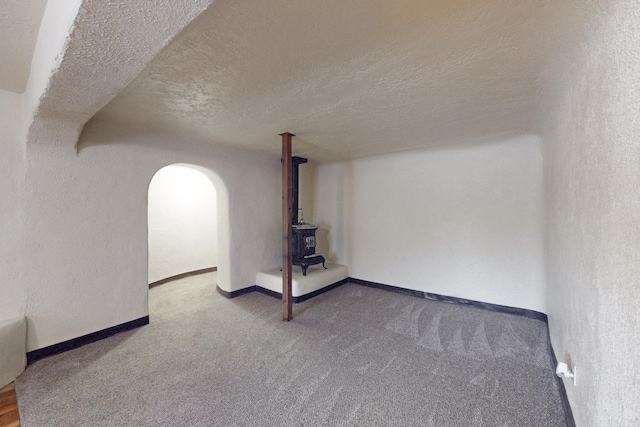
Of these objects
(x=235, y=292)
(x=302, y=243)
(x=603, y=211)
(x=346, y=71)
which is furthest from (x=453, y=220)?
(x=235, y=292)

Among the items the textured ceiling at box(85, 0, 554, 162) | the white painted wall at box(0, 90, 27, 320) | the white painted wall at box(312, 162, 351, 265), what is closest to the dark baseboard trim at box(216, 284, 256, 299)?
the white painted wall at box(312, 162, 351, 265)

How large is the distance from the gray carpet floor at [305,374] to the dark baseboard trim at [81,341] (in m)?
0.07

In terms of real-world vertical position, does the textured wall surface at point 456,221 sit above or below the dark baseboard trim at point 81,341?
above

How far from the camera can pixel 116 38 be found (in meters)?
1.06

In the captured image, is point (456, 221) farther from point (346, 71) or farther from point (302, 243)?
point (346, 71)

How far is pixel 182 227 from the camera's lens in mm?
4867

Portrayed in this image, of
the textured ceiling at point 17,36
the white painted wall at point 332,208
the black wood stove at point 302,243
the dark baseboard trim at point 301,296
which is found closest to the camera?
the textured ceiling at point 17,36

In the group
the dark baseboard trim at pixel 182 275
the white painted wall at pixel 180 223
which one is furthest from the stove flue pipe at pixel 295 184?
the dark baseboard trim at pixel 182 275

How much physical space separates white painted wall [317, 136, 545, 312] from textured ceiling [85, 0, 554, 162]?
0.61 metres

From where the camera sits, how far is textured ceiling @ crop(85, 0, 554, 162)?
1.15 metres

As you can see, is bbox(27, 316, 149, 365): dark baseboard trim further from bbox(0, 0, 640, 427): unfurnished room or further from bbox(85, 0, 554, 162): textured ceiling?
bbox(85, 0, 554, 162): textured ceiling

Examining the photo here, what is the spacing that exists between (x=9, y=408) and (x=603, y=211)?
3.51m

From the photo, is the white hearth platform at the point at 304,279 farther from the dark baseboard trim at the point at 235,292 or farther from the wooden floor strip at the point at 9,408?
the wooden floor strip at the point at 9,408

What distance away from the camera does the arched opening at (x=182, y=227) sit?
4.38 m
